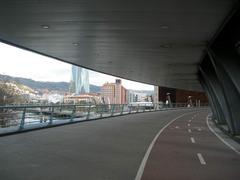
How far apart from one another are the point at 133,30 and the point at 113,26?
1078 millimetres

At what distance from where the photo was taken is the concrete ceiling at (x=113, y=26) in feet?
37.9

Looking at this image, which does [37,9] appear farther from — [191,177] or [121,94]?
[121,94]

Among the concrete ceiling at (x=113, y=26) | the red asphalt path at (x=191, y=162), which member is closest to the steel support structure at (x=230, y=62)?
the concrete ceiling at (x=113, y=26)

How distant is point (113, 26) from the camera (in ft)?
48.4

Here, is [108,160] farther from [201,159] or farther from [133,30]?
[133,30]

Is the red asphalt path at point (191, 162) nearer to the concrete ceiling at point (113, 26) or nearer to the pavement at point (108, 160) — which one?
the pavement at point (108, 160)

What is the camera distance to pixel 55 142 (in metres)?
15.1

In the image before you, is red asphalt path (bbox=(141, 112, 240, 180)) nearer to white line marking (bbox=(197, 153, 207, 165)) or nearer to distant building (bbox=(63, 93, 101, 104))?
white line marking (bbox=(197, 153, 207, 165))

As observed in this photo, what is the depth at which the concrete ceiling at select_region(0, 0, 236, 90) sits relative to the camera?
11557 millimetres

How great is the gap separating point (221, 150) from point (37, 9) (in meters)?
8.12

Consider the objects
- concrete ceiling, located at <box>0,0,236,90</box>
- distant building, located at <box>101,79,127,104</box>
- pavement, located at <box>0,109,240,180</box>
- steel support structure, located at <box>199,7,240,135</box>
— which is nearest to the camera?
pavement, located at <box>0,109,240,180</box>

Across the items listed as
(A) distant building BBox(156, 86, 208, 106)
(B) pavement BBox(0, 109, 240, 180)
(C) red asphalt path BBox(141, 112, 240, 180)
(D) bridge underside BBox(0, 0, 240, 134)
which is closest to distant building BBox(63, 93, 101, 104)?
(D) bridge underside BBox(0, 0, 240, 134)

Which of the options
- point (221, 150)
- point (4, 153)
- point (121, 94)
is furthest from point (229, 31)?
point (121, 94)

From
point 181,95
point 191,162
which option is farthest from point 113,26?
point 181,95
